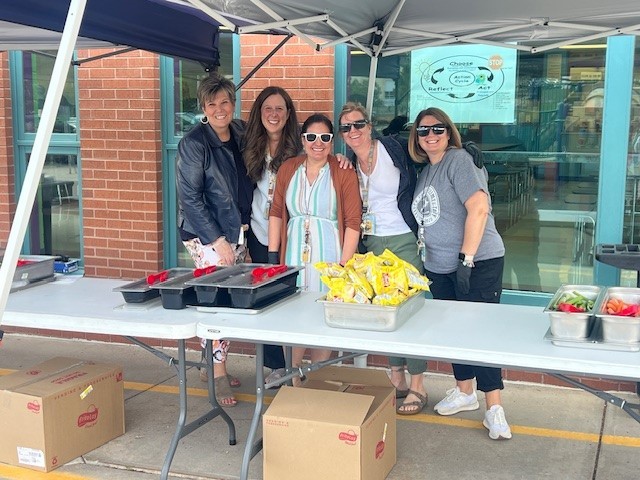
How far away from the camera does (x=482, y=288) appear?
14.7 feet

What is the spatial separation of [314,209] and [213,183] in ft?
2.20

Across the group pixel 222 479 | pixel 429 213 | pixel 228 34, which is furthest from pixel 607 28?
pixel 222 479

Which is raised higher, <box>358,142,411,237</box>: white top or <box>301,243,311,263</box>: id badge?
<box>358,142,411,237</box>: white top

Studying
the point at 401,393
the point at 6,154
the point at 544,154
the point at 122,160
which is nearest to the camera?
the point at 401,393

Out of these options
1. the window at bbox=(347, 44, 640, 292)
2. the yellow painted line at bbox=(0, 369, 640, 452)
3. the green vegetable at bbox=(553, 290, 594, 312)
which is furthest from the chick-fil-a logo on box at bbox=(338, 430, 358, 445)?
the window at bbox=(347, 44, 640, 292)

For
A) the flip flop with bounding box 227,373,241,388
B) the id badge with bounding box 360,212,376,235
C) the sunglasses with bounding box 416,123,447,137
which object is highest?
the sunglasses with bounding box 416,123,447,137

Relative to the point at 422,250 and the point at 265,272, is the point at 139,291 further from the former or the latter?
the point at 422,250

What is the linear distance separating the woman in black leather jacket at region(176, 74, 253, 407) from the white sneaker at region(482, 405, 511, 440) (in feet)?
5.88

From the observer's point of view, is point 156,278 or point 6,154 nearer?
point 156,278

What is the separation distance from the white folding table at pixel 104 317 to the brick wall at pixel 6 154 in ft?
8.30

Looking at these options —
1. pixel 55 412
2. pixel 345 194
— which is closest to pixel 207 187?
pixel 345 194

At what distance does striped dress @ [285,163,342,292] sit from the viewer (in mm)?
4645

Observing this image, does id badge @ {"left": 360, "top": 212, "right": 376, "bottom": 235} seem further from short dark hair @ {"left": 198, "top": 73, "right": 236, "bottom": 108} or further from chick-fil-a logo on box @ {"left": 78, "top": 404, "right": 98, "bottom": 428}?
chick-fil-a logo on box @ {"left": 78, "top": 404, "right": 98, "bottom": 428}

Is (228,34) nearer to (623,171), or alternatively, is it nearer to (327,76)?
(327,76)
